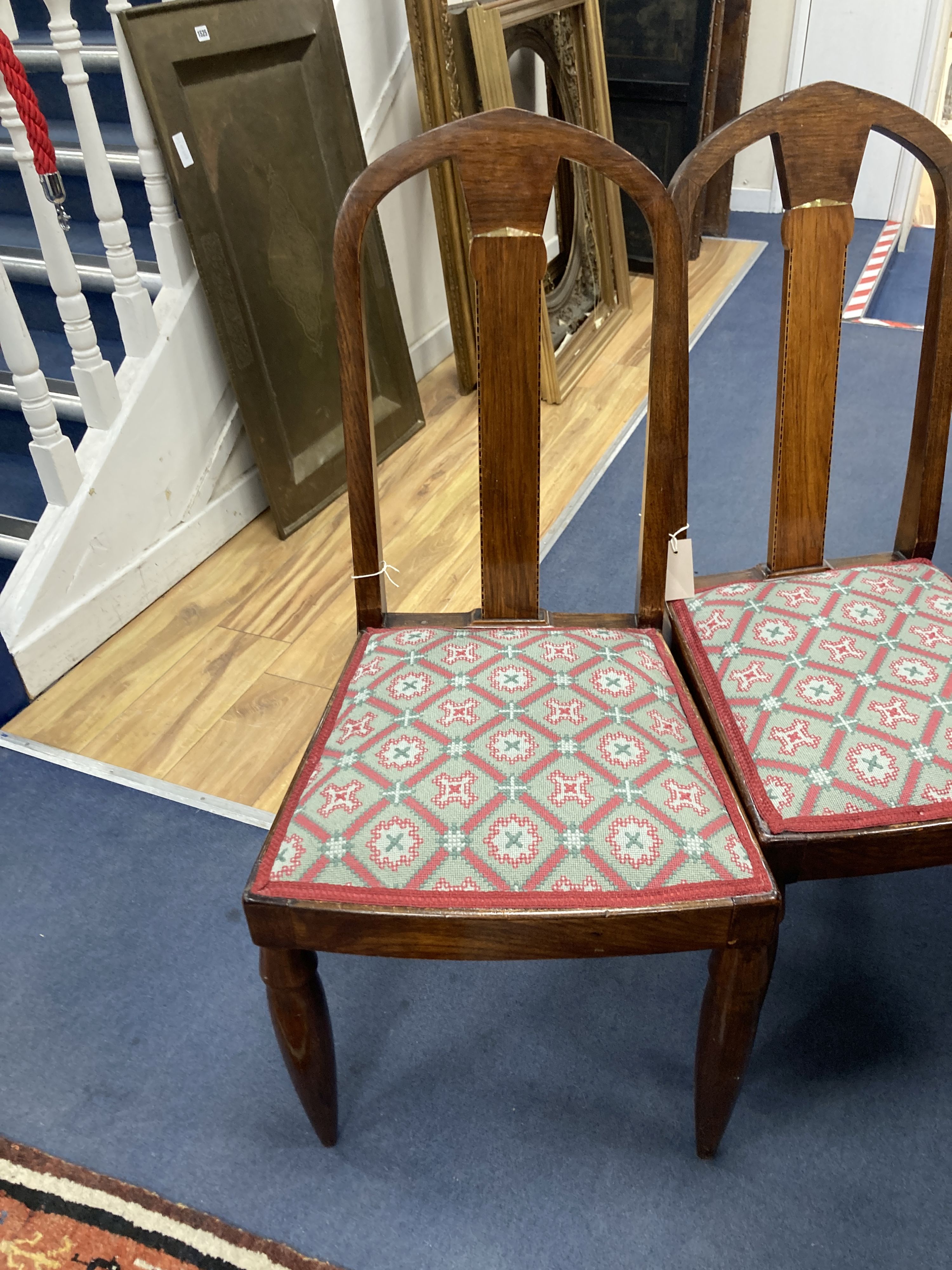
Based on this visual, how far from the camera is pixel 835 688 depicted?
1087 millimetres

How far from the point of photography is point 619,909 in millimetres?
907

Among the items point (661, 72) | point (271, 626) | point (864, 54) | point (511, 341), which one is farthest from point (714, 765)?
point (864, 54)

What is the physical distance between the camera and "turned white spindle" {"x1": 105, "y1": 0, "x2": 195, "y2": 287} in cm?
183

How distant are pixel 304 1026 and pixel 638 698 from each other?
488 millimetres

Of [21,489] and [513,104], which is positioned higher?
[513,104]

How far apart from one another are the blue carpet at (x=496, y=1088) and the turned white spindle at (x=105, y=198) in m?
1.06

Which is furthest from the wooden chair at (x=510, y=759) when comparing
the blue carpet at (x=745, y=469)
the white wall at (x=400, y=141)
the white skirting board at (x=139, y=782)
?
the white wall at (x=400, y=141)

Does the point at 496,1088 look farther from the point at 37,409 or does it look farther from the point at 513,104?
the point at 513,104

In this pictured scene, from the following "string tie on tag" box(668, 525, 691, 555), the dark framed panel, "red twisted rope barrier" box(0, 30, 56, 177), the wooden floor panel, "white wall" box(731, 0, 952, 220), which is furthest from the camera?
"white wall" box(731, 0, 952, 220)

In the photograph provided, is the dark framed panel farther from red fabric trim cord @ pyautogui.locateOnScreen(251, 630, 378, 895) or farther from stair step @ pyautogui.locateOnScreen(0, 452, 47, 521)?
red fabric trim cord @ pyautogui.locateOnScreen(251, 630, 378, 895)

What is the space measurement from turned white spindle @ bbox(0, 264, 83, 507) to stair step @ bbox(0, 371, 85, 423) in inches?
4.3

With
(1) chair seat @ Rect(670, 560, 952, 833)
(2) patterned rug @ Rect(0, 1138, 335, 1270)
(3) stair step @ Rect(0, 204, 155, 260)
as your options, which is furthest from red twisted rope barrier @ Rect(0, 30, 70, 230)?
(2) patterned rug @ Rect(0, 1138, 335, 1270)

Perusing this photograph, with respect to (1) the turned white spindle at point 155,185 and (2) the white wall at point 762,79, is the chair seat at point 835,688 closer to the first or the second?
(1) the turned white spindle at point 155,185

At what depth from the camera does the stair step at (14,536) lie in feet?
6.25
